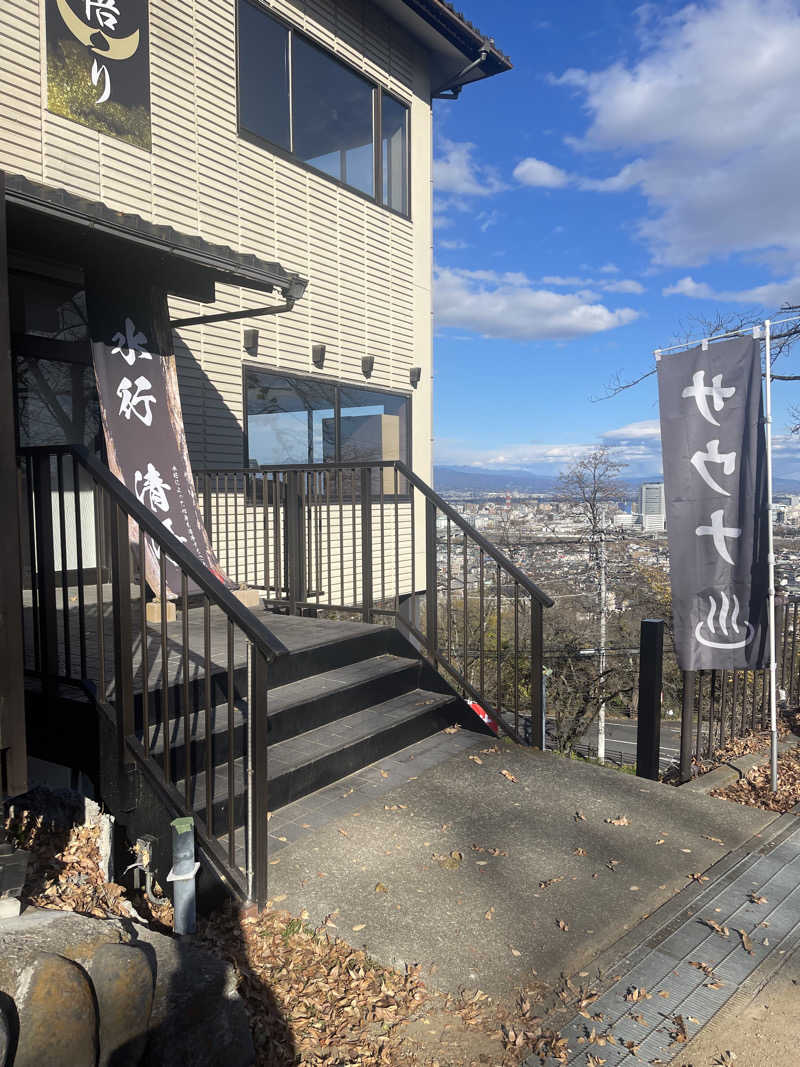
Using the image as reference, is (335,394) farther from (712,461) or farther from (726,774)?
(726,774)

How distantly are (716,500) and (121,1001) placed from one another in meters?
4.48

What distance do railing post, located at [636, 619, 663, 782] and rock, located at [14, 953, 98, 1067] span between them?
14.5 ft

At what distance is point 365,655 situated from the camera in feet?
17.0

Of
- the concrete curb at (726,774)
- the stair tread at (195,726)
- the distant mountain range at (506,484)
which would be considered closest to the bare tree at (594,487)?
the distant mountain range at (506,484)

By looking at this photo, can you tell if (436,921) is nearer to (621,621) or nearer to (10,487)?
(10,487)

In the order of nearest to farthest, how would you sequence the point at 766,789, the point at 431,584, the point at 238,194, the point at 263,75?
the point at 766,789
the point at 431,584
the point at 238,194
the point at 263,75

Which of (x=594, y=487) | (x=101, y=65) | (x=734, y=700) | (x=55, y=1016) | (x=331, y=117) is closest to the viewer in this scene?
(x=55, y=1016)

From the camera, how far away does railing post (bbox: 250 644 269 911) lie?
2.99m

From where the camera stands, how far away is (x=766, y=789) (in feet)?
17.2

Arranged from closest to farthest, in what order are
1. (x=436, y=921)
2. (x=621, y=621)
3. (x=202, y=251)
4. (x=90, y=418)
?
(x=436, y=921) < (x=202, y=251) < (x=90, y=418) < (x=621, y=621)

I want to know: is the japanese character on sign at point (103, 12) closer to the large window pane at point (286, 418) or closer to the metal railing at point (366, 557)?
the large window pane at point (286, 418)

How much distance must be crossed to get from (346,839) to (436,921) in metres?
0.72

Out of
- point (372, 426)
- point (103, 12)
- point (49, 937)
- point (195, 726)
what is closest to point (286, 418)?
point (372, 426)

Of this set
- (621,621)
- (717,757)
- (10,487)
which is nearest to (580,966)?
(10,487)
